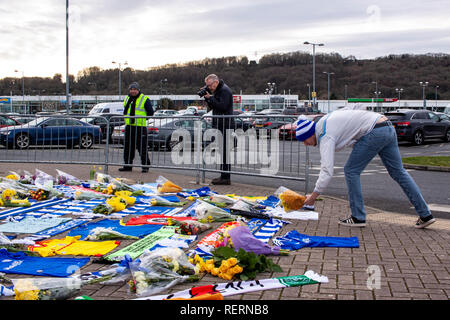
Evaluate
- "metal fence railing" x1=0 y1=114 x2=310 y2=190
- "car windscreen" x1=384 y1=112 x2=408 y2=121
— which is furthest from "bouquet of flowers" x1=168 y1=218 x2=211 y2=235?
"car windscreen" x1=384 y1=112 x2=408 y2=121

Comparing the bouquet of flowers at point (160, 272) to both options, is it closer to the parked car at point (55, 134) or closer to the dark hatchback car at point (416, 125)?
the parked car at point (55, 134)

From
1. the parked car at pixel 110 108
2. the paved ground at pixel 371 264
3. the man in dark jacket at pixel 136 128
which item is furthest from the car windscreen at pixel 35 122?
the parked car at pixel 110 108

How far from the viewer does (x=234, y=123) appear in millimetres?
10594

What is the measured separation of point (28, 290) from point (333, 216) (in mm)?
4769

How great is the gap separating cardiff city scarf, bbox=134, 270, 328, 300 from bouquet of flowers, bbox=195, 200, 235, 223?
8.13 ft

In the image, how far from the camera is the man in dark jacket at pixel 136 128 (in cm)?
1226

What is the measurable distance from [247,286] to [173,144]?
781 cm

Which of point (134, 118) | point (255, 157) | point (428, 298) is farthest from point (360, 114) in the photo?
point (134, 118)

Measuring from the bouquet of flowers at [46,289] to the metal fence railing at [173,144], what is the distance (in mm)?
5450

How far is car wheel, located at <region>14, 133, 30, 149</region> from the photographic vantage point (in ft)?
41.8

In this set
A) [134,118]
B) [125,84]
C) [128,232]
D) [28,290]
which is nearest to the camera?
[28,290]

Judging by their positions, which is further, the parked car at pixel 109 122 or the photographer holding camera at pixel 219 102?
the parked car at pixel 109 122

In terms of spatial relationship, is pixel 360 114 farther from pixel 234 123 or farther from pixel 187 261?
pixel 234 123

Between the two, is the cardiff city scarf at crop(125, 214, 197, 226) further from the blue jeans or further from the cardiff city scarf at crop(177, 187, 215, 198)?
the blue jeans
